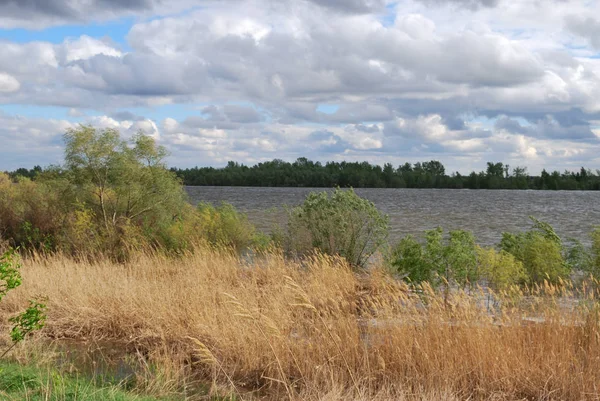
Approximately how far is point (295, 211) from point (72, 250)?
691cm

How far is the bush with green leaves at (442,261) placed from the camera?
12.7m

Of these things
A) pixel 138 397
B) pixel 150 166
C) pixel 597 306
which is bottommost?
pixel 138 397

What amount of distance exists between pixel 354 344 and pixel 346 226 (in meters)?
9.22

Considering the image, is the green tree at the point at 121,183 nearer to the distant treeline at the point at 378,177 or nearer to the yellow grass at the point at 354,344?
the yellow grass at the point at 354,344

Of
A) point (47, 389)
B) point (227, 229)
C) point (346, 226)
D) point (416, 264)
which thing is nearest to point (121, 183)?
point (227, 229)

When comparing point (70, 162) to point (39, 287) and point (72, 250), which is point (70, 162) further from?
point (39, 287)

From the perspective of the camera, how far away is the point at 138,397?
7.66m

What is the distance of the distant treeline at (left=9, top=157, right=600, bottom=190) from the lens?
143 m

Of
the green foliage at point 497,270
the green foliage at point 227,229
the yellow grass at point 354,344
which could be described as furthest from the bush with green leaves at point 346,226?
the yellow grass at point 354,344

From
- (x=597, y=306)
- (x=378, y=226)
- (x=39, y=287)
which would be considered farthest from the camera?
(x=378, y=226)

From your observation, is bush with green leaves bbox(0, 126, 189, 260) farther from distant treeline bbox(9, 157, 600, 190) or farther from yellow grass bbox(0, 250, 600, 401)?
distant treeline bbox(9, 157, 600, 190)

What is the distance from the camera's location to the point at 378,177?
143500mm

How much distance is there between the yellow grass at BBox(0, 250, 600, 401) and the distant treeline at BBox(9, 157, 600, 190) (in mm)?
125555

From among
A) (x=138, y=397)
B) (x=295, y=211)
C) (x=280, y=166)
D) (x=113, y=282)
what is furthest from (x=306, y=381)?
(x=280, y=166)
